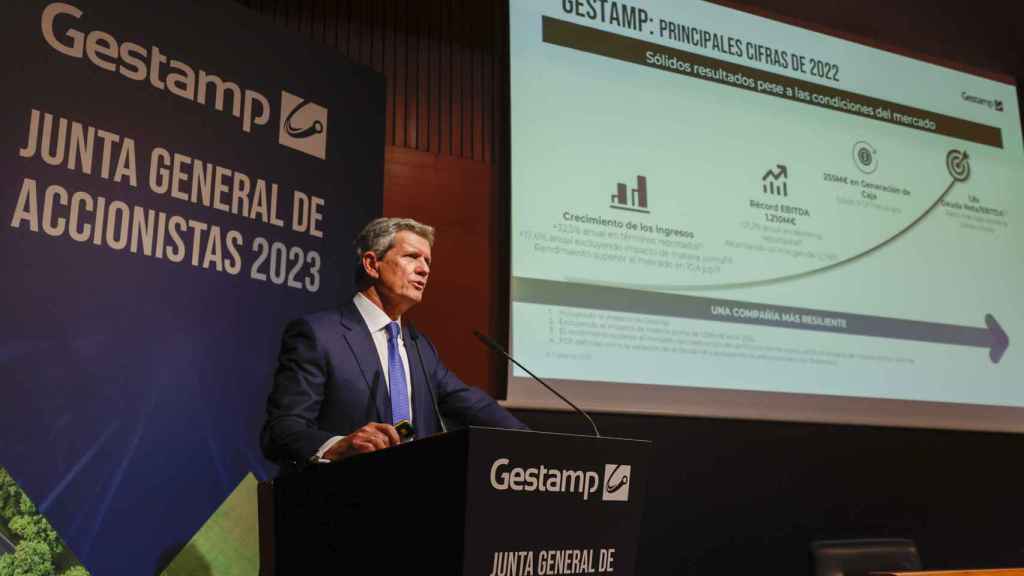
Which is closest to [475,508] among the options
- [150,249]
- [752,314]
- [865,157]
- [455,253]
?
[150,249]

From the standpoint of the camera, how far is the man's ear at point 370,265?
249 cm

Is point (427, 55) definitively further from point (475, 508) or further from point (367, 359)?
point (475, 508)

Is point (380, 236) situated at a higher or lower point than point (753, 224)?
lower

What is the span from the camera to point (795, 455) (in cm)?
379

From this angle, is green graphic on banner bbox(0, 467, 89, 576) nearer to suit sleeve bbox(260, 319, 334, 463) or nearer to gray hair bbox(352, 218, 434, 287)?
suit sleeve bbox(260, 319, 334, 463)

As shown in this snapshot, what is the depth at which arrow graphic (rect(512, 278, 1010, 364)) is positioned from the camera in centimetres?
332

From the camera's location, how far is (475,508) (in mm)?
1482

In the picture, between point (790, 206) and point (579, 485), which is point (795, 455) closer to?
point (790, 206)

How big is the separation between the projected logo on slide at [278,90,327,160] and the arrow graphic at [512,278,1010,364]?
0.81 m

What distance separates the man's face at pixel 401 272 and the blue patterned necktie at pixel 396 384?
0.35 feet

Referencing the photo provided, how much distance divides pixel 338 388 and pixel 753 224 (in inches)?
80.4

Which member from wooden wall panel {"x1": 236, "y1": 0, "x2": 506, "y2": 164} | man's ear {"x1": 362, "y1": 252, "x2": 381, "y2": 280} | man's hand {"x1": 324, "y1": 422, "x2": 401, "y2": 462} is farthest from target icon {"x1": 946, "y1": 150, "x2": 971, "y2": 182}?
man's hand {"x1": 324, "y1": 422, "x2": 401, "y2": 462}

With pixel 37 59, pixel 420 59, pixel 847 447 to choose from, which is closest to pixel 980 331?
pixel 847 447

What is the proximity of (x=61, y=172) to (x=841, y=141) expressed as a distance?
2984 mm
